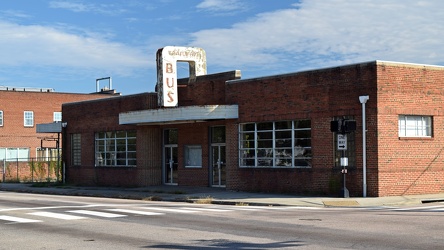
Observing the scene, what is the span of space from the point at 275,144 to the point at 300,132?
1529 mm

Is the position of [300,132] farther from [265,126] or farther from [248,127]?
[248,127]

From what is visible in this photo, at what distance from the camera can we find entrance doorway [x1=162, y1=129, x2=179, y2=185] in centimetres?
3712

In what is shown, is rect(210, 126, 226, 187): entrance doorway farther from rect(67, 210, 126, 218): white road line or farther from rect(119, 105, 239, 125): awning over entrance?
rect(67, 210, 126, 218): white road line

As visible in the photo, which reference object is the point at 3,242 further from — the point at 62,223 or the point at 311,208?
the point at 311,208

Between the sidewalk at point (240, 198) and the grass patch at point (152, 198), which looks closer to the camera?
the sidewalk at point (240, 198)

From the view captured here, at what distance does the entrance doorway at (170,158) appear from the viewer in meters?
37.1

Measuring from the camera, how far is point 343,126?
26.3m

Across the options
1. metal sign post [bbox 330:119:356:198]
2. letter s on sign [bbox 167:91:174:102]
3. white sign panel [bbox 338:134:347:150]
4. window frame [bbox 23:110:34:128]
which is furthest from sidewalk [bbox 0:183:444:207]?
window frame [bbox 23:110:34:128]

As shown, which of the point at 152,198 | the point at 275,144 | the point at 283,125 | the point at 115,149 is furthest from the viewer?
the point at 115,149

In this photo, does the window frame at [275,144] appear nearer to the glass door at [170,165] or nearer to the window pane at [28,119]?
the glass door at [170,165]

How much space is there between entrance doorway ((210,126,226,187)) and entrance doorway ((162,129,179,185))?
3066 mm

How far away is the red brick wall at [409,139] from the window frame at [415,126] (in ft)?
0.67

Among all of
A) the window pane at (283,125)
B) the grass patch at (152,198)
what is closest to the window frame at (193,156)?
the grass patch at (152,198)

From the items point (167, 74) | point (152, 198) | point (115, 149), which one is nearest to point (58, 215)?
point (152, 198)
